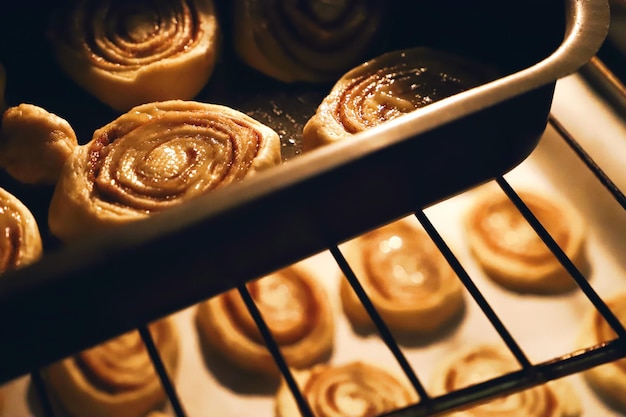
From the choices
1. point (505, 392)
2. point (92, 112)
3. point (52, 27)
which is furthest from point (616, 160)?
point (52, 27)

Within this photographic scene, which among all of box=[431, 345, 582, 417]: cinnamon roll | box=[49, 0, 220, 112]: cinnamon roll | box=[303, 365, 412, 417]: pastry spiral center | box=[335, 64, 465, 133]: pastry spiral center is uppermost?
box=[49, 0, 220, 112]: cinnamon roll

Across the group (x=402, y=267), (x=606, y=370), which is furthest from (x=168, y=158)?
(x=606, y=370)

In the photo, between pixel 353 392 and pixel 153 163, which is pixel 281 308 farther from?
pixel 153 163

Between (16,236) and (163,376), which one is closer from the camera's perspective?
(163,376)

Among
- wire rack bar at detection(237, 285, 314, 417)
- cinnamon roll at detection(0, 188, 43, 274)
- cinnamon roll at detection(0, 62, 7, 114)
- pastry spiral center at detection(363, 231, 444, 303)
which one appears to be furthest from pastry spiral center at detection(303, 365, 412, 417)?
cinnamon roll at detection(0, 62, 7, 114)

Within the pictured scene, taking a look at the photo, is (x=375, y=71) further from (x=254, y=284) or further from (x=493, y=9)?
(x=254, y=284)

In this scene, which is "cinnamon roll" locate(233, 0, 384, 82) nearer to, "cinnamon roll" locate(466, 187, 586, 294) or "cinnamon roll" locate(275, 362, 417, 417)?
"cinnamon roll" locate(466, 187, 586, 294)
